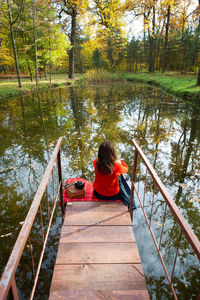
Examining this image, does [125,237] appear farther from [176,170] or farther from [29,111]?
[29,111]

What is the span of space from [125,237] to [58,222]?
1409mm

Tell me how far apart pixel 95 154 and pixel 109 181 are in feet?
9.29

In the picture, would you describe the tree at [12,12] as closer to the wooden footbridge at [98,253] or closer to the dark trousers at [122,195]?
the dark trousers at [122,195]

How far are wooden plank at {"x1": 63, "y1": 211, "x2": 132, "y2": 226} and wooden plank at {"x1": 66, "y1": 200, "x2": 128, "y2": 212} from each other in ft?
0.27

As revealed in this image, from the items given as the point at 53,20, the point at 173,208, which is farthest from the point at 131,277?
the point at 53,20

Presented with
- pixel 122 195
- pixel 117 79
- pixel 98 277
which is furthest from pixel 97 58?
pixel 98 277

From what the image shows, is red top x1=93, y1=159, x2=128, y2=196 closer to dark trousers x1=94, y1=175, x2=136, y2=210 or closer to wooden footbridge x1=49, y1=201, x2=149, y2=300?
dark trousers x1=94, y1=175, x2=136, y2=210

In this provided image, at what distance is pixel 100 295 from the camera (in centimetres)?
182

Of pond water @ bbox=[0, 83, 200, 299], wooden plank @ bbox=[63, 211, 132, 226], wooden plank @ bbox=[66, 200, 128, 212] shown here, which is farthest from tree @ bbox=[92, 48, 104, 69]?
wooden plank @ bbox=[63, 211, 132, 226]

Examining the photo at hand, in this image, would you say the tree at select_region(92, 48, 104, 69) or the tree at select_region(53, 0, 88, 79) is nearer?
the tree at select_region(53, 0, 88, 79)

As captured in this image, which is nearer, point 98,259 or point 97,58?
point 98,259

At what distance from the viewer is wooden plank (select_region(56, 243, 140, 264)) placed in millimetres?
2186

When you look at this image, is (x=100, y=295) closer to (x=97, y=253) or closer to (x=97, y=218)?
(x=97, y=253)

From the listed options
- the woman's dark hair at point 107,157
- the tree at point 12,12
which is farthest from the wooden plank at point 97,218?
the tree at point 12,12
